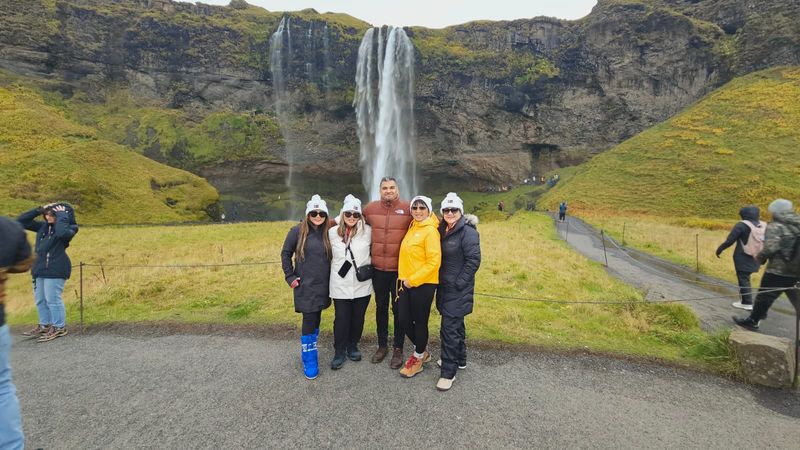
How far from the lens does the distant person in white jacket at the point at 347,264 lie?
516 cm

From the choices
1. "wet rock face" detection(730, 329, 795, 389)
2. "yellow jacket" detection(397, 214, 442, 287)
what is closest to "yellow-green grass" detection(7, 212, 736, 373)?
"wet rock face" detection(730, 329, 795, 389)

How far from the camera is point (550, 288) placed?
1009cm

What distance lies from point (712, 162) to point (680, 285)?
36.6 m

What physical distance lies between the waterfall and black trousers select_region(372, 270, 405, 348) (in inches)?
2177

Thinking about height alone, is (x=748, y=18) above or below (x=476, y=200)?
above

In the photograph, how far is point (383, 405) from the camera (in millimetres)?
4449

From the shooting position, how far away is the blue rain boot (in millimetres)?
5062

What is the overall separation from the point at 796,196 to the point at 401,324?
4232 centimetres

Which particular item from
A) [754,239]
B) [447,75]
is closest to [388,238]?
[754,239]

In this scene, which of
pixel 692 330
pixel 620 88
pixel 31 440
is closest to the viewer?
pixel 31 440

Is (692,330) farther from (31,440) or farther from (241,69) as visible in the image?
(241,69)

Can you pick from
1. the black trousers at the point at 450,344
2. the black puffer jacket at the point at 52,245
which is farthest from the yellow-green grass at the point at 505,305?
the black trousers at the point at 450,344

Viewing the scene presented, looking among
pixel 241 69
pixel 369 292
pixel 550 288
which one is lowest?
pixel 550 288

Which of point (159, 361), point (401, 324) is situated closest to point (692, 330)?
point (401, 324)
